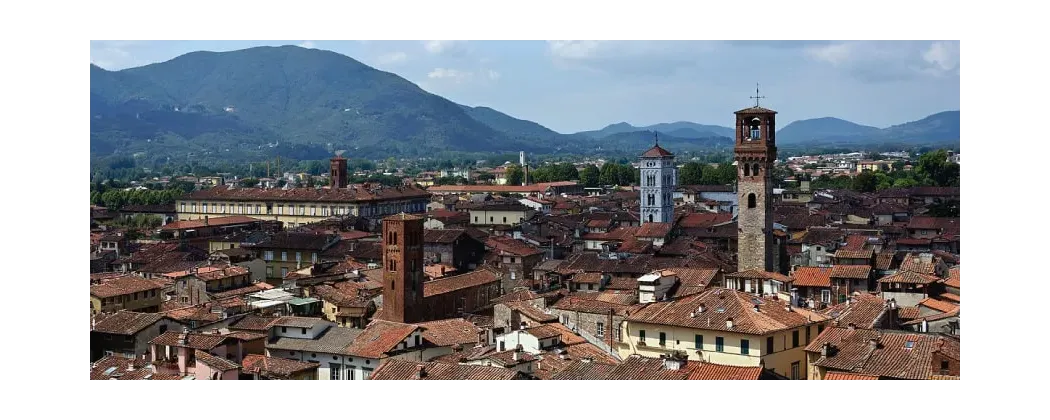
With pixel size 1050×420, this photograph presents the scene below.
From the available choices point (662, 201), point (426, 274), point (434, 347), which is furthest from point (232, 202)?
point (434, 347)

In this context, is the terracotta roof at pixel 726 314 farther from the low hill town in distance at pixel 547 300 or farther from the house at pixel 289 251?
the house at pixel 289 251

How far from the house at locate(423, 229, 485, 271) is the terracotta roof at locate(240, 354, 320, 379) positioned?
2348cm

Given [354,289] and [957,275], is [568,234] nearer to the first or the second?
[354,289]

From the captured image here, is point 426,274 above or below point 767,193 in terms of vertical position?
below

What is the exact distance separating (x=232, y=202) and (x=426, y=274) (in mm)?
47664

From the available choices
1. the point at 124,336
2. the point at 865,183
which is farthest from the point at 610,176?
the point at 124,336

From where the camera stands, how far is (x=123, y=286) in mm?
37781

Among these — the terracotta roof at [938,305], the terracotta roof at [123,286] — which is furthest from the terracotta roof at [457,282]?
the terracotta roof at [938,305]

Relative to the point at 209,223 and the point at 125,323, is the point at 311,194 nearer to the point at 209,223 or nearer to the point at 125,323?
the point at 209,223

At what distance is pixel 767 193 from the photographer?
43.3 meters

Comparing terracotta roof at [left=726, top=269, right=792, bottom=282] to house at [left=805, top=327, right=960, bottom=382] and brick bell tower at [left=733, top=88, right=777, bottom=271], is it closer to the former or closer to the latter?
brick bell tower at [left=733, top=88, right=777, bottom=271]

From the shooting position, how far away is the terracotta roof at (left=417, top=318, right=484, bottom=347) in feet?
99.5

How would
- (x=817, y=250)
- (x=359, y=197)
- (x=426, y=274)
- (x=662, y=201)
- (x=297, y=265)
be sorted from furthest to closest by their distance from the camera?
1. (x=359, y=197)
2. (x=662, y=201)
3. (x=297, y=265)
4. (x=817, y=250)
5. (x=426, y=274)

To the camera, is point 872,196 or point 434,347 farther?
point 872,196
